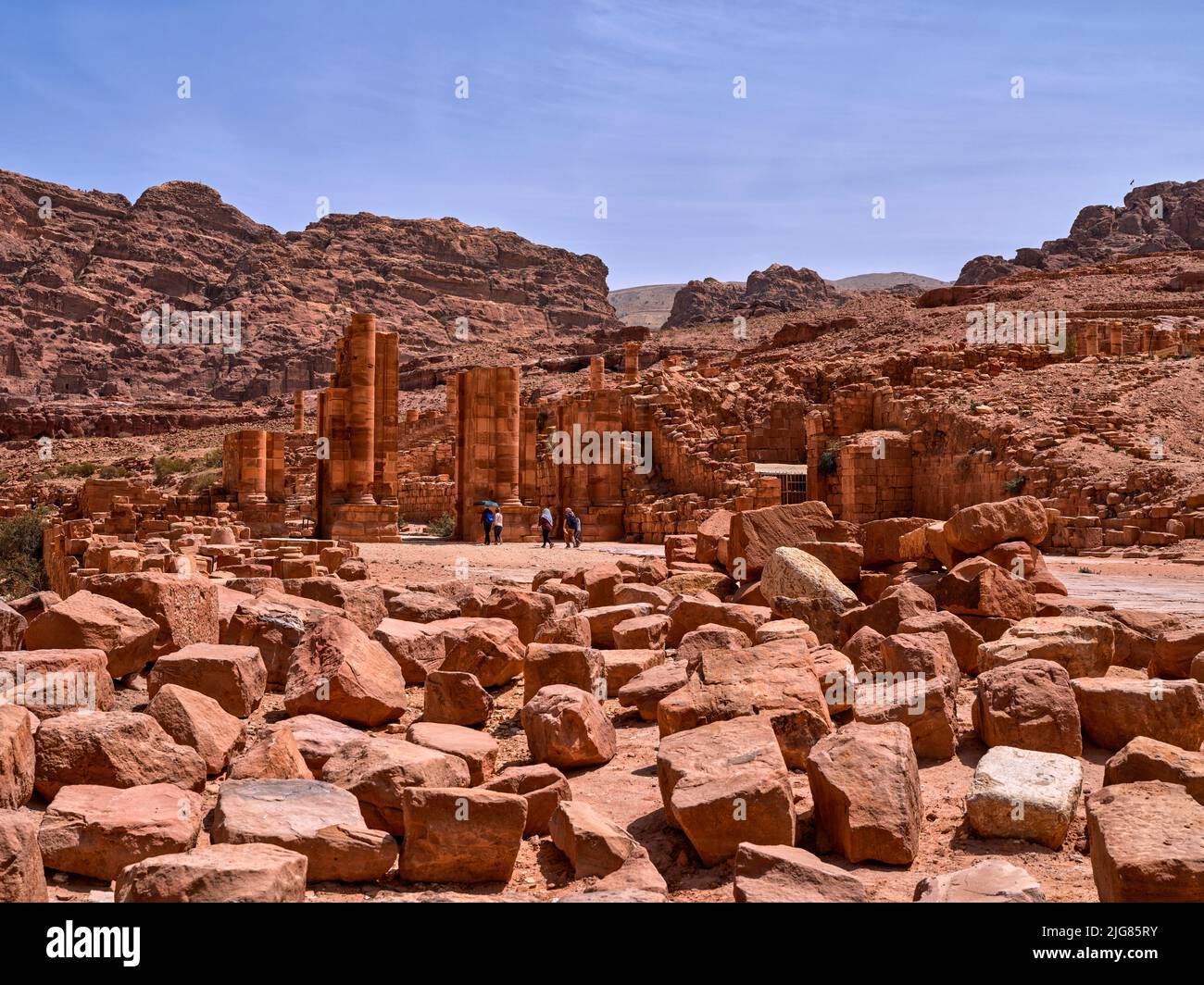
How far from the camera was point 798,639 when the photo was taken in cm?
674

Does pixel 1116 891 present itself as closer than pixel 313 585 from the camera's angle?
Yes

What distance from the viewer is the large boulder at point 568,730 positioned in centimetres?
583

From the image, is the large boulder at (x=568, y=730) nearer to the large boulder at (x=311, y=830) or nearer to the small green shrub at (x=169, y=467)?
the large boulder at (x=311, y=830)

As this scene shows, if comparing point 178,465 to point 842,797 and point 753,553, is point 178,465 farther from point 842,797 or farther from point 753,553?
point 842,797

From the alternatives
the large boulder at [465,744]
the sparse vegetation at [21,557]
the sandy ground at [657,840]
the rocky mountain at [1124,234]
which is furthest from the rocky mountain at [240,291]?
the large boulder at [465,744]

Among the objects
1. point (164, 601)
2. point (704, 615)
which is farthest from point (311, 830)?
point (704, 615)

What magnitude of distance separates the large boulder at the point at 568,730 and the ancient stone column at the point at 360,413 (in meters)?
19.4

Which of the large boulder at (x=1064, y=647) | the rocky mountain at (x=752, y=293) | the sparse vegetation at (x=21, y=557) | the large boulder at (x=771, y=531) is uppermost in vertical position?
the rocky mountain at (x=752, y=293)

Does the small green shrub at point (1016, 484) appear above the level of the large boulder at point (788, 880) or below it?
above

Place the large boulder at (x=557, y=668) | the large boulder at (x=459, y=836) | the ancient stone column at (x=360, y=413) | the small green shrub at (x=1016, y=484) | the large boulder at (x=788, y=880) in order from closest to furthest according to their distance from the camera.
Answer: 1. the large boulder at (x=788, y=880)
2. the large boulder at (x=459, y=836)
3. the large boulder at (x=557, y=668)
4. the small green shrub at (x=1016, y=484)
5. the ancient stone column at (x=360, y=413)

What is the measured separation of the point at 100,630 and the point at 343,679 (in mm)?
1831

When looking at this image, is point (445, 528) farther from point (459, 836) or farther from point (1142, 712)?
point (459, 836)
